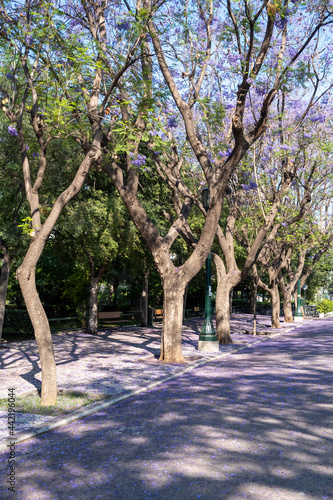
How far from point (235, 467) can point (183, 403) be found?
293cm

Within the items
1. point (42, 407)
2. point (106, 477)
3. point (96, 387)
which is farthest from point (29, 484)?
point (96, 387)

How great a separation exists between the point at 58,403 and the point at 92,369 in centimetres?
364

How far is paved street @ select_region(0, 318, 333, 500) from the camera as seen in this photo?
416cm

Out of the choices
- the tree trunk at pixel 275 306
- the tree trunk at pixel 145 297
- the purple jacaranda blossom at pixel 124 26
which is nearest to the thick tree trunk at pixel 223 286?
the purple jacaranda blossom at pixel 124 26

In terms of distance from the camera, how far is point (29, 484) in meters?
4.33

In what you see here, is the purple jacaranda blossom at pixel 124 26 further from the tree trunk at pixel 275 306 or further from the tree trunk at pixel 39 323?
the tree trunk at pixel 275 306

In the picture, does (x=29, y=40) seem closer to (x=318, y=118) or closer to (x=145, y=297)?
(x=318, y=118)

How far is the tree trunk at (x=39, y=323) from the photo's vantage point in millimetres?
7590

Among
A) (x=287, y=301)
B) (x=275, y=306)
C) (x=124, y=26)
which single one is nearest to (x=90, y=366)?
(x=124, y=26)

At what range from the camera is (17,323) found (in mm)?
19781

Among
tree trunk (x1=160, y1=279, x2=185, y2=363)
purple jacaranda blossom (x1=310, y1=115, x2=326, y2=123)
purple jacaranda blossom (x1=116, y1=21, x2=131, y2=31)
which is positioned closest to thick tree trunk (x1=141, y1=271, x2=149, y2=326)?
purple jacaranda blossom (x1=310, y1=115, x2=326, y2=123)

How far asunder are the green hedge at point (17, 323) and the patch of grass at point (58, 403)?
11.7m

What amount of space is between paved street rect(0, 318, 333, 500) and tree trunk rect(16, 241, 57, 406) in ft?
3.47

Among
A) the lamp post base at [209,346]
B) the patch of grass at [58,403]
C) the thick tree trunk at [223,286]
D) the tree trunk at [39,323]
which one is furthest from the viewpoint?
the thick tree trunk at [223,286]
